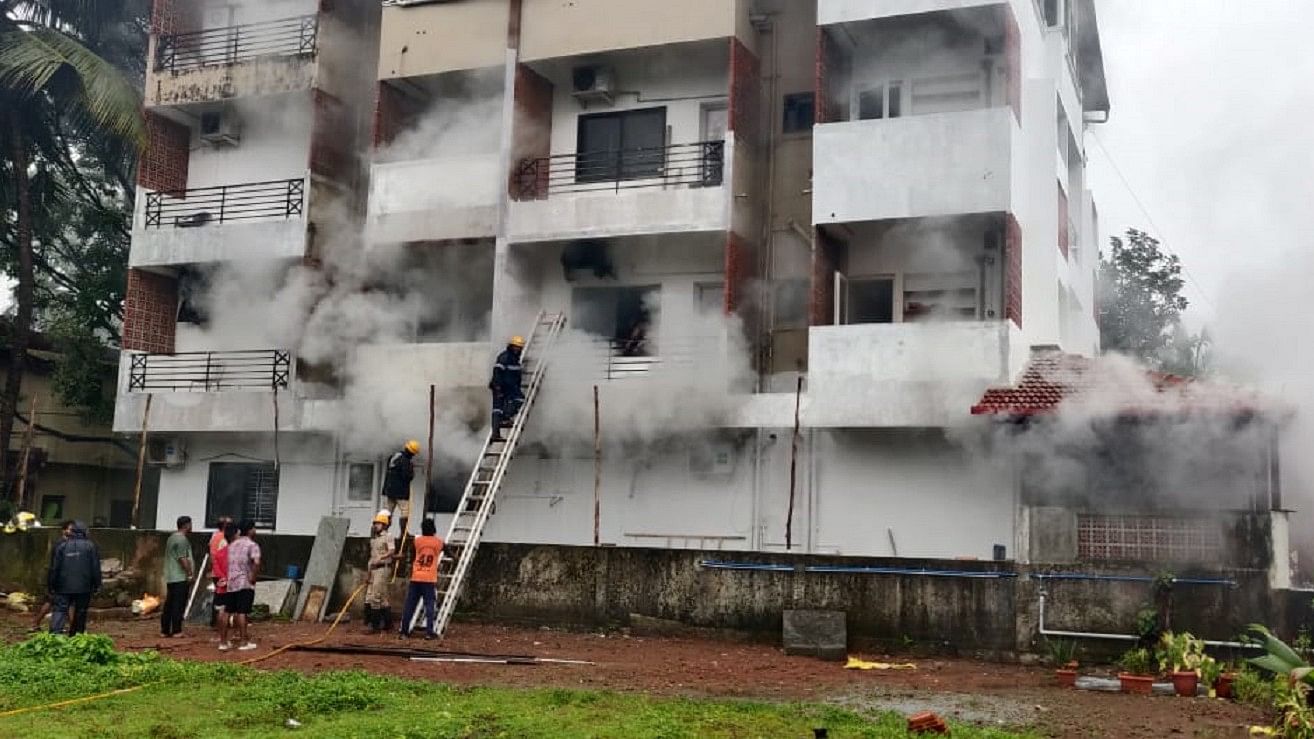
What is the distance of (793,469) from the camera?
1819 centimetres

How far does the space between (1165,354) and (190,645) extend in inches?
950

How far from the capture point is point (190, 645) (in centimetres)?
1531

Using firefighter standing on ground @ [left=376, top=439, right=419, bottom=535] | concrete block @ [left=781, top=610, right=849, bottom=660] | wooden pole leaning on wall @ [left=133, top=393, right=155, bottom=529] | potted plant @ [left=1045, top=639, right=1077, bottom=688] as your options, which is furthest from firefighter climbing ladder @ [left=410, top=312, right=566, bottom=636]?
potted plant @ [left=1045, top=639, right=1077, bottom=688]

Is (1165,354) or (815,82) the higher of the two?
(815,82)

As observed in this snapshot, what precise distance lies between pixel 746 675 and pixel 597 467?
6345 millimetres

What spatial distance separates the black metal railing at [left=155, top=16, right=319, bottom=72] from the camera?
78.7 feet

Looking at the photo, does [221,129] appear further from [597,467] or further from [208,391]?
[597,467]

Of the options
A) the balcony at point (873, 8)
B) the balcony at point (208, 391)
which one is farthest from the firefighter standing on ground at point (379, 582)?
A: the balcony at point (873, 8)

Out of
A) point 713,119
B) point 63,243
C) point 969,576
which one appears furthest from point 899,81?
point 63,243

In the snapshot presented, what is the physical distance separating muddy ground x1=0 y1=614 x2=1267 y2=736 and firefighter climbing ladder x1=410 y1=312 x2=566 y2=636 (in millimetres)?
544

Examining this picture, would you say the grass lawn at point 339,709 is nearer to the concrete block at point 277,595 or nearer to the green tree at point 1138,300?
the concrete block at point 277,595

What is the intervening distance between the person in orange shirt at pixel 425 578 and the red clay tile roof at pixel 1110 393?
7.22 meters

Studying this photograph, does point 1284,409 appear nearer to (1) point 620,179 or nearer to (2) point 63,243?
(1) point 620,179

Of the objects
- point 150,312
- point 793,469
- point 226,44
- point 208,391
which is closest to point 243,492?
point 208,391
